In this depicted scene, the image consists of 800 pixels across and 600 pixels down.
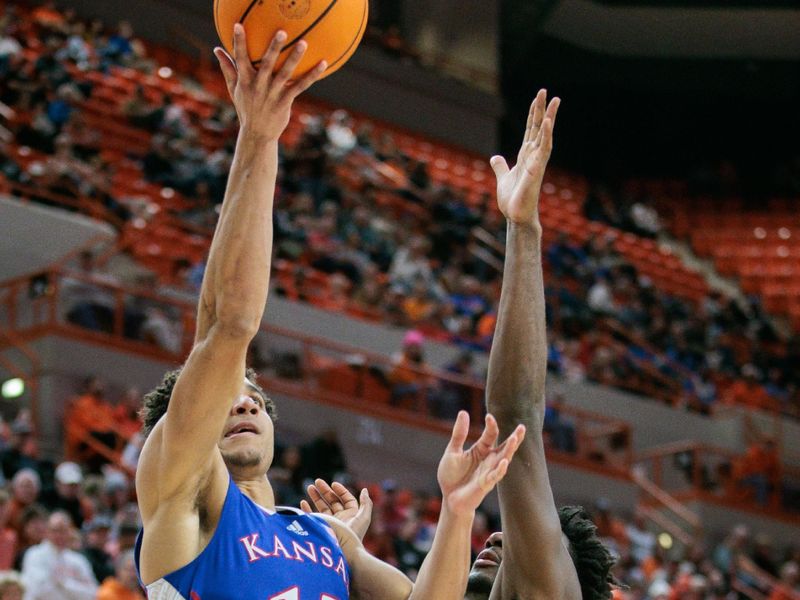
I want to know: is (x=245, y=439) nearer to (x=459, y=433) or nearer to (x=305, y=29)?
(x=459, y=433)

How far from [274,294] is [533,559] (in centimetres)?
1189

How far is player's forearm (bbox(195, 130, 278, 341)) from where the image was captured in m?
3.03

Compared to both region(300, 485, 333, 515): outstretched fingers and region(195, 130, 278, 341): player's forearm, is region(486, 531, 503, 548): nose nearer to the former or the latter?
region(300, 485, 333, 515): outstretched fingers

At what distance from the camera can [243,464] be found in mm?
3562

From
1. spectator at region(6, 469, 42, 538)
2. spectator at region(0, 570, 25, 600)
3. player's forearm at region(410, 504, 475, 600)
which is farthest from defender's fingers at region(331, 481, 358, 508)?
spectator at region(6, 469, 42, 538)

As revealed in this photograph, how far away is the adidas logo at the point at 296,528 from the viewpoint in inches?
138

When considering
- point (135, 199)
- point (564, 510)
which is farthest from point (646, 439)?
point (564, 510)

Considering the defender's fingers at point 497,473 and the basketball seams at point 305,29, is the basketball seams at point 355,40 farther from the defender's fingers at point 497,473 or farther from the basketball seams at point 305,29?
the defender's fingers at point 497,473

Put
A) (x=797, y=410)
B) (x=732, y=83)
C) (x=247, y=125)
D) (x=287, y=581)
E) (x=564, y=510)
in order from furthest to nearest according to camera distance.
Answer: (x=732, y=83)
(x=797, y=410)
(x=564, y=510)
(x=287, y=581)
(x=247, y=125)

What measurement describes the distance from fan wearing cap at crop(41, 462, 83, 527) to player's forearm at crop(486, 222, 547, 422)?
21.0 feet

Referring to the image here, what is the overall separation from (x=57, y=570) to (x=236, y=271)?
5404 millimetres

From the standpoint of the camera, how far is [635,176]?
94.9 feet

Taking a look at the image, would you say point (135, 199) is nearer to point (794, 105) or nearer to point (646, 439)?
point (646, 439)

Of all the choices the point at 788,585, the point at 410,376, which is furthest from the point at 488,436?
the point at 788,585
